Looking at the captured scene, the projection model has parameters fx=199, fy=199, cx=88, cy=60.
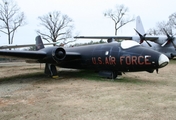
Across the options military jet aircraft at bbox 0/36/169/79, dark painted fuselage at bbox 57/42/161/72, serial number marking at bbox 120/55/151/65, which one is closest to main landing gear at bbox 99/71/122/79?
military jet aircraft at bbox 0/36/169/79

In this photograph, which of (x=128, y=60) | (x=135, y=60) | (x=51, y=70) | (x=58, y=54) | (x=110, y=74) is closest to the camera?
(x=135, y=60)

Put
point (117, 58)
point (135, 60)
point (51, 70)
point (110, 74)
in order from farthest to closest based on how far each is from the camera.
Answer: point (51, 70) < point (110, 74) < point (117, 58) < point (135, 60)

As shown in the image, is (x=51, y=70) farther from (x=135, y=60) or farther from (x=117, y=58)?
(x=135, y=60)

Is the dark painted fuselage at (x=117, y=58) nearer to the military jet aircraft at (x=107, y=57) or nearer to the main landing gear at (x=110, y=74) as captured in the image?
the military jet aircraft at (x=107, y=57)

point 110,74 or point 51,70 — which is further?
point 51,70

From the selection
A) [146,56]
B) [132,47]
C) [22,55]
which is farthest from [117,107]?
[22,55]

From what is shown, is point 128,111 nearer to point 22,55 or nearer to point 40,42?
point 22,55

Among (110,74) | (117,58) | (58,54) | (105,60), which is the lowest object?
(110,74)

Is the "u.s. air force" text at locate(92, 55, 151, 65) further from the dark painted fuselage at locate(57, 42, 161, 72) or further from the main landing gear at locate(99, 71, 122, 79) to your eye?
the main landing gear at locate(99, 71, 122, 79)

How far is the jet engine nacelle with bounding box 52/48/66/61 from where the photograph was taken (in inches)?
422

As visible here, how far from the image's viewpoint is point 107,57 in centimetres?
1023

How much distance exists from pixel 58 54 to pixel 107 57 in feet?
8.90

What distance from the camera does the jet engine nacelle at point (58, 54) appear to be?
10711 mm

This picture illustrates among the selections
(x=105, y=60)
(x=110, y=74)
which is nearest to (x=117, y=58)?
(x=105, y=60)
